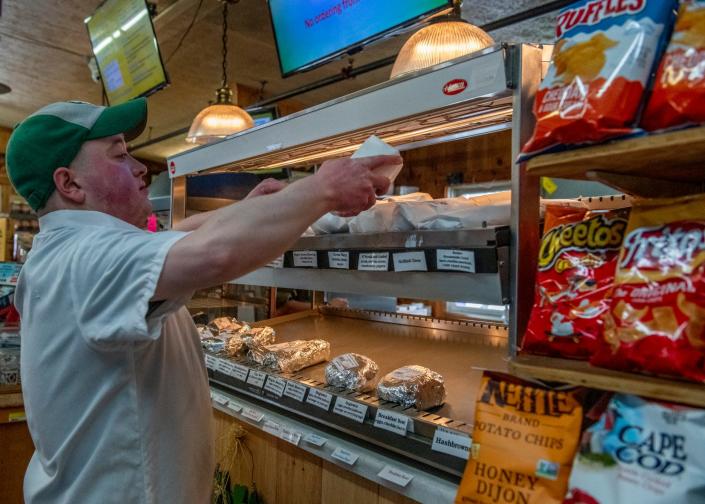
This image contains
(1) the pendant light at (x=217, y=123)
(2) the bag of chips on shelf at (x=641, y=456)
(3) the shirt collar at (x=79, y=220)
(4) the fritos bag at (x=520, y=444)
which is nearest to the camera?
(2) the bag of chips on shelf at (x=641, y=456)

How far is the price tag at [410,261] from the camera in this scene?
123 cm

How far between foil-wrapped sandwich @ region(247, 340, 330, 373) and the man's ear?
80 centimetres

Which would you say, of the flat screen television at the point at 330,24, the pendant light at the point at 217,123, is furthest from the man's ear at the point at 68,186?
the pendant light at the point at 217,123

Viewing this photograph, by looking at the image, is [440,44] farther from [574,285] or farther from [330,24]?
[574,285]

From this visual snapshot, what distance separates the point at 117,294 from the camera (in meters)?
0.98

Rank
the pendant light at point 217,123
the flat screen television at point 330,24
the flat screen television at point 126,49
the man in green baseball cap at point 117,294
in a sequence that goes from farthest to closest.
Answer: the flat screen television at point 126,49, the pendant light at point 217,123, the flat screen television at point 330,24, the man in green baseball cap at point 117,294

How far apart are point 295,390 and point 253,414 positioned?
0.70 feet

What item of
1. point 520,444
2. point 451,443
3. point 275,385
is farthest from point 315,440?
point 520,444

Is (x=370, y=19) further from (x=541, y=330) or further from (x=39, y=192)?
(x=541, y=330)

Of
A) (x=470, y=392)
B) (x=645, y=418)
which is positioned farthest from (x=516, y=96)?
(x=470, y=392)

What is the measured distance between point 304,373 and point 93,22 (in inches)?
130

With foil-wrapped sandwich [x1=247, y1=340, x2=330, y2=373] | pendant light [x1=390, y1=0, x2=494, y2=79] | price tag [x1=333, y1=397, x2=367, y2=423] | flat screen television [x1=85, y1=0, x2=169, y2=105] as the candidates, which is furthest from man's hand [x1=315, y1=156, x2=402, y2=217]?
flat screen television [x1=85, y1=0, x2=169, y2=105]

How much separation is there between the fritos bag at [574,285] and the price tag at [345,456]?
585mm

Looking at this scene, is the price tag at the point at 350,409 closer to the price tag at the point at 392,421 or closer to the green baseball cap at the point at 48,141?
the price tag at the point at 392,421
